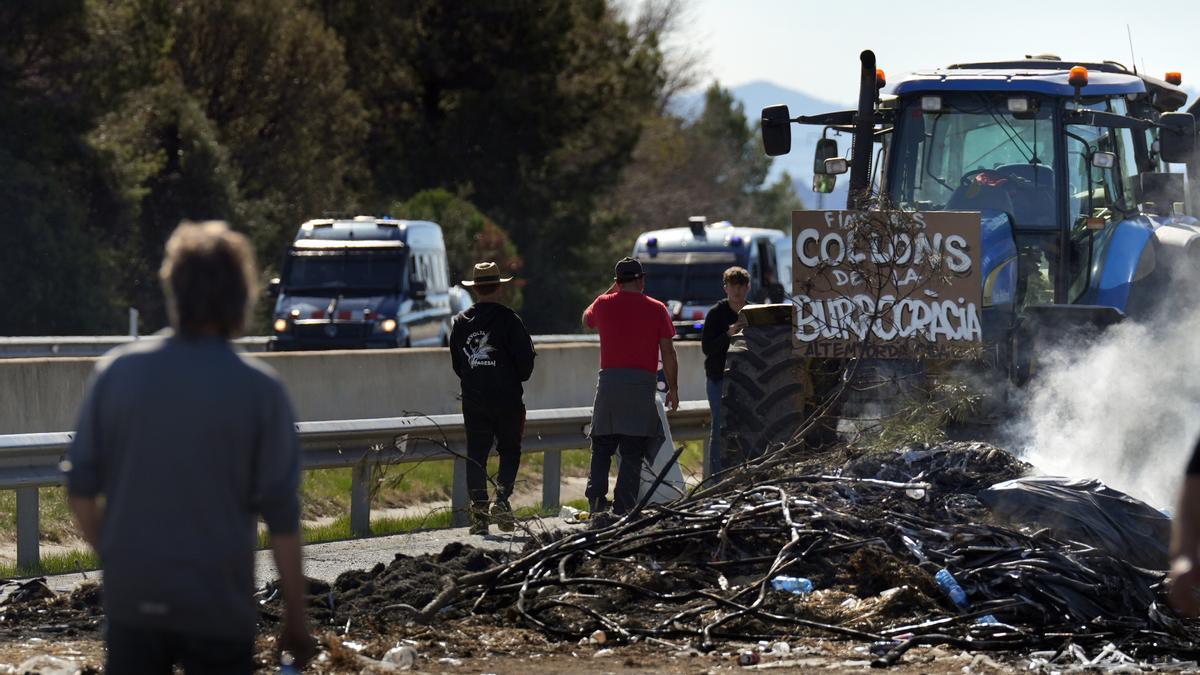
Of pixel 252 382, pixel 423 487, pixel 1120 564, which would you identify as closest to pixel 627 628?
pixel 1120 564

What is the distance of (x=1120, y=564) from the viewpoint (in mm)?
8609

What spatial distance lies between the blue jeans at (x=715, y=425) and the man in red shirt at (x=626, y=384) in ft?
2.57

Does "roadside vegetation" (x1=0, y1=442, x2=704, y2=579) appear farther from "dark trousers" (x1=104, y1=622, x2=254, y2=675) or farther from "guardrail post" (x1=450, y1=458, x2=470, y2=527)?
"dark trousers" (x1=104, y1=622, x2=254, y2=675)

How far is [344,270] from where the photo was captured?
3030cm

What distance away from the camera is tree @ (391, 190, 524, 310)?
138ft

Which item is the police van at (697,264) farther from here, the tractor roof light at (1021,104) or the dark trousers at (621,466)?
the dark trousers at (621,466)

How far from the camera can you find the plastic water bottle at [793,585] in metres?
8.46

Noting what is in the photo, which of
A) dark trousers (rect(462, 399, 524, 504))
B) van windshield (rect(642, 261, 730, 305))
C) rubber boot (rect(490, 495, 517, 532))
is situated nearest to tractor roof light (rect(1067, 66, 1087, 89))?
dark trousers (rect(462, 399, 524, 504))

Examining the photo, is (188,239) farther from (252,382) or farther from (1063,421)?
(1063,421)

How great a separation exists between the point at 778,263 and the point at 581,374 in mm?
14535

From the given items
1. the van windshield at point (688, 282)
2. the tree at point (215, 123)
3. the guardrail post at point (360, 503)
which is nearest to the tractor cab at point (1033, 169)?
the guardrail post at point (360, 503)

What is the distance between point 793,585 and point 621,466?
3.67 metres

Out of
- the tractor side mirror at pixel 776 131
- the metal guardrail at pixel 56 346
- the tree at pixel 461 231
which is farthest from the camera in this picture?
the tree at pixel 461 231

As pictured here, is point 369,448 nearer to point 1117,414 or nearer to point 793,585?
point 1117,414
